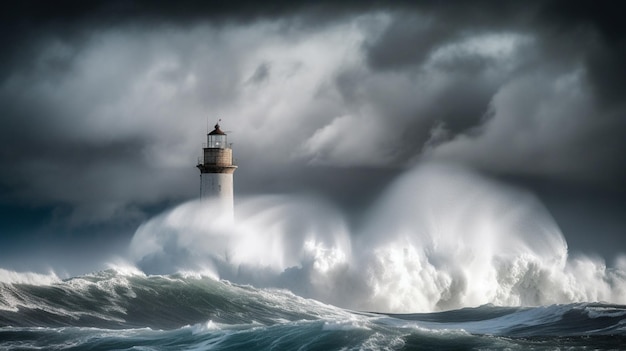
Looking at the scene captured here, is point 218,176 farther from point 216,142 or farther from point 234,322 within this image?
point 234,322

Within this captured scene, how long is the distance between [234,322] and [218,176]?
7725 mm

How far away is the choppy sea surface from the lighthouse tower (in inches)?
110

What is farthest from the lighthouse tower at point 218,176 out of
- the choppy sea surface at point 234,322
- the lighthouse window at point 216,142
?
the choppy sea surface at point 234,322

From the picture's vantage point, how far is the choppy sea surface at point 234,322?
2819 centimetres

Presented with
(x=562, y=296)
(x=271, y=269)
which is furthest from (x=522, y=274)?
(x=271, y=269)

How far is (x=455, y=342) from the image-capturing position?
2809cm

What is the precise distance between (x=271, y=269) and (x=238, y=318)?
8564 mm

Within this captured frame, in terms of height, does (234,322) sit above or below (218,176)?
→ below

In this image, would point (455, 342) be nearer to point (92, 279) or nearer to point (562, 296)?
point (92, 279)

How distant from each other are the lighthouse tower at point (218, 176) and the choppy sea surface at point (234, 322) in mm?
2804

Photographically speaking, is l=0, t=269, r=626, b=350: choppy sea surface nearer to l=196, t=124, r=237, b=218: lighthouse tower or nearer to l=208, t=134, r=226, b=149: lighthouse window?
l=196, t=124, r=237, b=218: lighthouse tower

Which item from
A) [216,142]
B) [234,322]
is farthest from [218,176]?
[234,322]

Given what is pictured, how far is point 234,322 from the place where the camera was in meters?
35.2

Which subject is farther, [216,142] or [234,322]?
[216,142]
